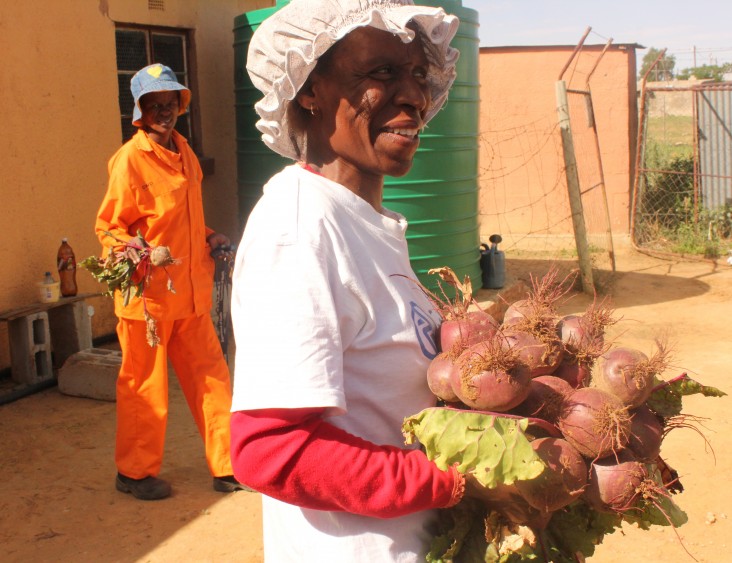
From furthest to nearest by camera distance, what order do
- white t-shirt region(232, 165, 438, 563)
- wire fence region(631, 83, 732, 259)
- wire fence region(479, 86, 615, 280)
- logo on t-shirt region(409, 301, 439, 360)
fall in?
1. wire fence region(479, 86, 615, 280)
2. wire fence region(631, 83, 732, 259)
3. logo on t-shirt region(409, 301, 439, 360)
4. white t-shirt region(232, 165, 438, 563)

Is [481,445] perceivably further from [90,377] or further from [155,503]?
[90,377]

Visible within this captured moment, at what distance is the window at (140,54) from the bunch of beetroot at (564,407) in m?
6.13

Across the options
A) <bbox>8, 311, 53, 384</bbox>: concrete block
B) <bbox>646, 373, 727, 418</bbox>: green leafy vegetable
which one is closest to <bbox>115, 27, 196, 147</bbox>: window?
<bbox>8, 311, 53, 384</bbox>: concrete block

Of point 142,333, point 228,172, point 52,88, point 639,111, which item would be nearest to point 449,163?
point 228,172

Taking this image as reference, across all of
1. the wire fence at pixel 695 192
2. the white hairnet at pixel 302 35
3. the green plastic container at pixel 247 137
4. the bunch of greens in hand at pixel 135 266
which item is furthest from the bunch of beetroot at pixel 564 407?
the wire fence at pixel 695 192

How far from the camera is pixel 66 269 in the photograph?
635 centimetres

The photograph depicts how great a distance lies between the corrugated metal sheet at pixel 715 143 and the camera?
36.7ft

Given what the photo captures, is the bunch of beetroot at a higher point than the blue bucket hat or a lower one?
lower

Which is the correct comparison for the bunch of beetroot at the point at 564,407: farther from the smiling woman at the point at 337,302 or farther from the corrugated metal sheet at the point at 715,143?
the corrugated metal sheet at the point at 715,143

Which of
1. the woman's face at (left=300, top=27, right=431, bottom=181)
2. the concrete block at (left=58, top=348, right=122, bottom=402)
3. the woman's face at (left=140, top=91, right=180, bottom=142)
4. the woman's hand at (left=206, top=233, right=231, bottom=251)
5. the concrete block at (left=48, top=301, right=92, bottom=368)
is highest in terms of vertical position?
the woman's face at (left=140, top=91, right=180, bottom=142)

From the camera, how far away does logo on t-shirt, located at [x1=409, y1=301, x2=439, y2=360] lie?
61.6 inches

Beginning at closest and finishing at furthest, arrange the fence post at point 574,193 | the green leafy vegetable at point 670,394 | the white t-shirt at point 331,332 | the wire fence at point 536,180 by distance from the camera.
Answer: the white t-shirt at point 331,332 < the green leafy vegetable at point 670,394 < the fence post at point 574,193 < the wire fence at point 536,180

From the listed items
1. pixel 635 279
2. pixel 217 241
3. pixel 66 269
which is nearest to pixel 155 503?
pixel 217 241

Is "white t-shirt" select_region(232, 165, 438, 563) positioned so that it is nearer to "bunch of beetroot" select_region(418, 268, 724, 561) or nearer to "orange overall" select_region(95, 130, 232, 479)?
"bunch of beetroot" select_region(418, 268, 724, 561)
